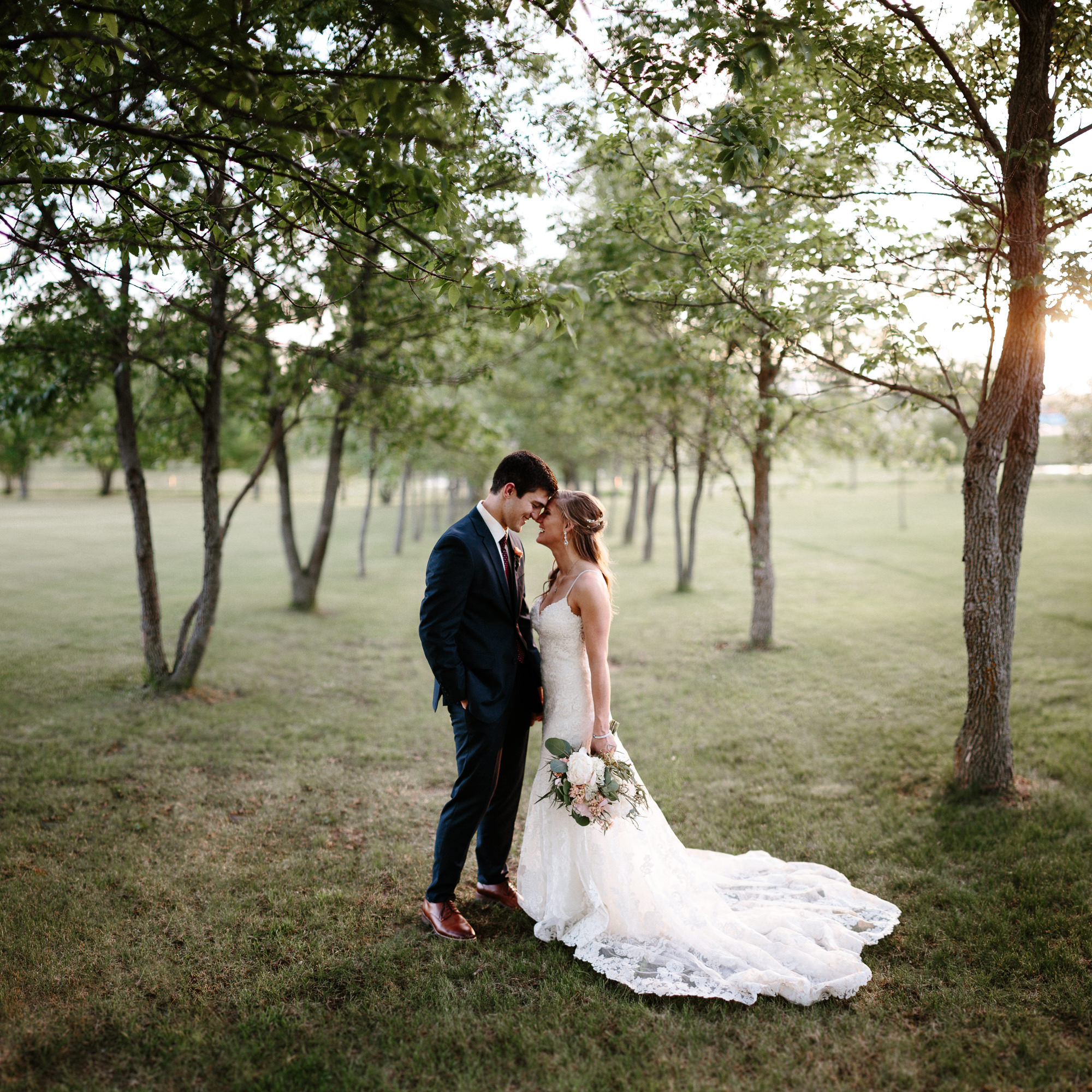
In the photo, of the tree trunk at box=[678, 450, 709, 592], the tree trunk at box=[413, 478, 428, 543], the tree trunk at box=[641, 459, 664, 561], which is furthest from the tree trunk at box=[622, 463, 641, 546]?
the tree trunk at box=[413, 478, 428, 543]

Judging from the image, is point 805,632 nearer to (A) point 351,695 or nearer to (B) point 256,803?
(A) point 351,695

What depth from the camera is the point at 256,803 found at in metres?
6.21

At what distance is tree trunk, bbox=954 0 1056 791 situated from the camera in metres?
5.31

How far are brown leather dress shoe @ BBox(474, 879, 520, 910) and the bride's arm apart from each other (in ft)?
4.38

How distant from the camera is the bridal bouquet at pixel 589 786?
4273mm

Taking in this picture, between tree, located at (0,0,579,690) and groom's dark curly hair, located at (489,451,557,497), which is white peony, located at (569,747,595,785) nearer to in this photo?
groom's dark curly hair, located at (489,451,557,497)

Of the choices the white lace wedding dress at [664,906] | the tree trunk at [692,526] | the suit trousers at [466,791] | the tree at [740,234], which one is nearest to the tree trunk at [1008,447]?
the tree at [740,234]

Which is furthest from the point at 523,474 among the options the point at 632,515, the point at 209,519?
the point at 632,515

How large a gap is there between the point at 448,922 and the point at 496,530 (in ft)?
7.37

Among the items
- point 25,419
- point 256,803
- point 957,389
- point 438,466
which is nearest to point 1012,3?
point 957,389

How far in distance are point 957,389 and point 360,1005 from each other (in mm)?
6205

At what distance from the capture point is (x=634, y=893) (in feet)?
13.8

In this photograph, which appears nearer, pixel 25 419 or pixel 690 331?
pixel 690 331

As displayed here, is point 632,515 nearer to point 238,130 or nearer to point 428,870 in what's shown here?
point 428,870
